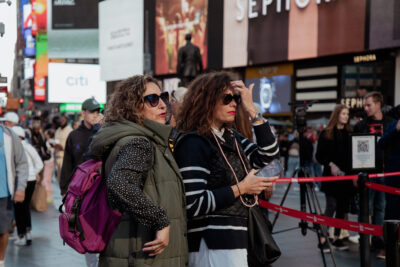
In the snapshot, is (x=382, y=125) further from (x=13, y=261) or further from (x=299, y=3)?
(x=299, y=3)

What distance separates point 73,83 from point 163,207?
4264 centimetres

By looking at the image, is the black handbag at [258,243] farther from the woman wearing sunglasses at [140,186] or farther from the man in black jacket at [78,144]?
the man in black jacket at [78,144]

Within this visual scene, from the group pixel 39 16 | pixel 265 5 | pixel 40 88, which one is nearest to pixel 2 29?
pixel 265 5

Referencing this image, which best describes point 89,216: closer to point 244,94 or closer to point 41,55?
point 244,94

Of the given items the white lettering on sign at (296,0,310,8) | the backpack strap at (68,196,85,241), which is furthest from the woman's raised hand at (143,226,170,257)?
the white lettering on sign at (296,0,310,8)

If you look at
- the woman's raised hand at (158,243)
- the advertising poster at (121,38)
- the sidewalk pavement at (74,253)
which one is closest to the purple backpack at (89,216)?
the woman's raised hand at (158,243)

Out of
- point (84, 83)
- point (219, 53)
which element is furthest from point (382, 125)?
point (84, 83)

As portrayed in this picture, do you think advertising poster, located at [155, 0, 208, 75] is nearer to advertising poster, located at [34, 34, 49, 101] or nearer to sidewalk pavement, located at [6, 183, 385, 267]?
sidewalk pavement, located at [6, 183, 385, 267]

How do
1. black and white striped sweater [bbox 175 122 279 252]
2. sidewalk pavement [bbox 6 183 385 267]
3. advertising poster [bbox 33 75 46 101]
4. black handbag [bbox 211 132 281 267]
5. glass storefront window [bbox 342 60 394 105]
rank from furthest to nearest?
advertising poster [bbox 33 75 46 101] → glass storefront window [bbox 342 60 394 105] → sidewalk pavement [bbox 6 183 385 267] → black handbag [bbox 211 132 281 267] → black and white striped sweater [bbox 175 122 279 252]

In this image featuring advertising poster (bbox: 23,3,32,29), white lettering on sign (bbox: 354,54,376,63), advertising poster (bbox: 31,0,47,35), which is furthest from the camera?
advertising poster (bbox: 23,3,32,29)

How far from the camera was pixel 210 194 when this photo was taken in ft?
9.87

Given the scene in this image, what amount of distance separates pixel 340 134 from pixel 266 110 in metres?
19.8

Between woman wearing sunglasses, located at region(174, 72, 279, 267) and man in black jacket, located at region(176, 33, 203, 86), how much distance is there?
36.7 ft

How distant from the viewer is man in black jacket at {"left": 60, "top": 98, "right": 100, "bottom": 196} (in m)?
6.92
